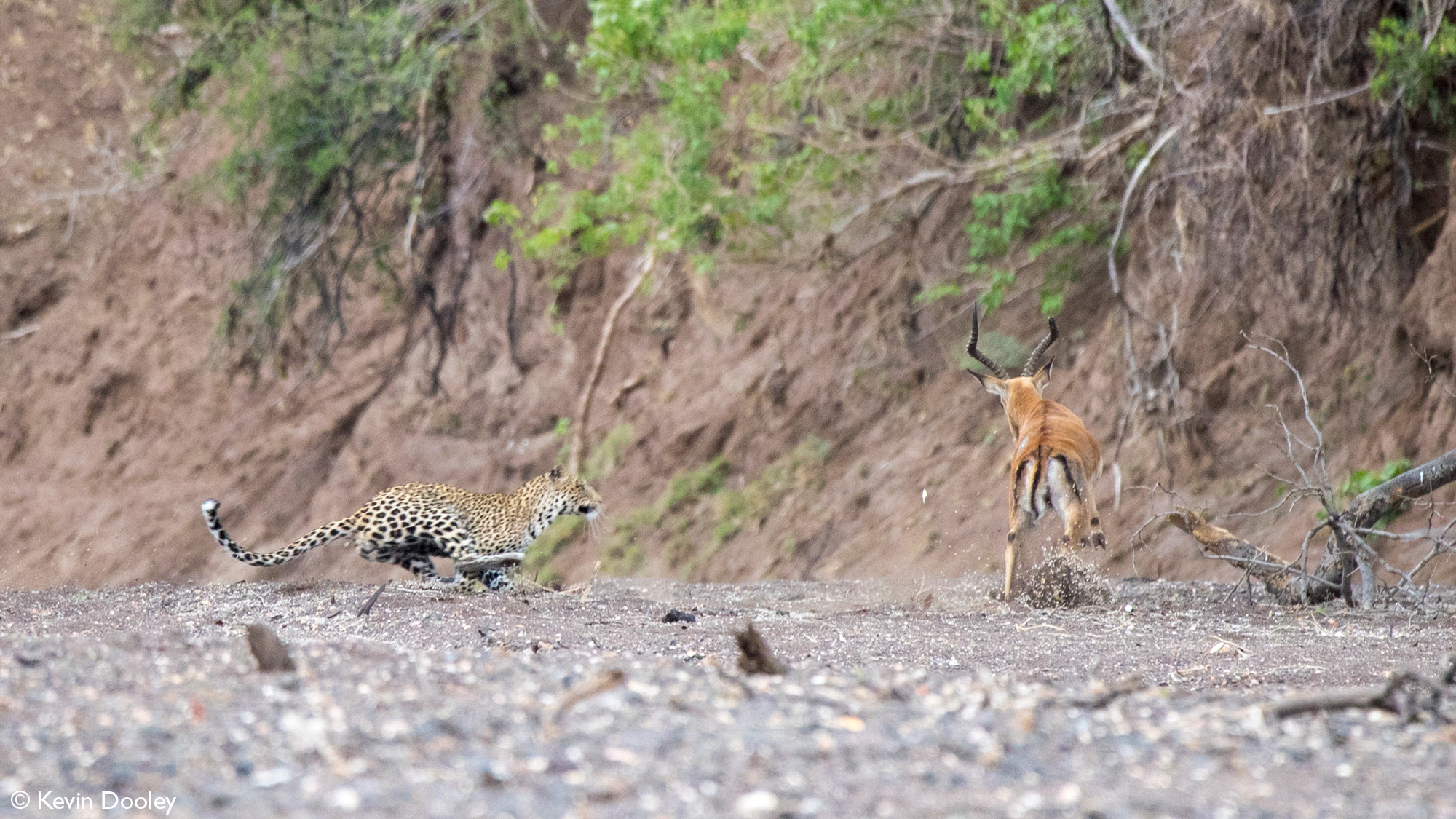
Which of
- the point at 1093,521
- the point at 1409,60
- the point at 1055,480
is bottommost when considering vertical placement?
the point at 1093,521

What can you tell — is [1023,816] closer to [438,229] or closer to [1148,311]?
[1148,311]

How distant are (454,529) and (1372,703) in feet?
24.3

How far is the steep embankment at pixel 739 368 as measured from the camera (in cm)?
1196

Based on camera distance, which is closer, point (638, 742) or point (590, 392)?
point (638, 742)

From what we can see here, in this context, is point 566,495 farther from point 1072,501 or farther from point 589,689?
point 589,689

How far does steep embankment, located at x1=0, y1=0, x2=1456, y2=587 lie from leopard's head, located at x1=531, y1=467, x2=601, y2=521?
12.5 feet

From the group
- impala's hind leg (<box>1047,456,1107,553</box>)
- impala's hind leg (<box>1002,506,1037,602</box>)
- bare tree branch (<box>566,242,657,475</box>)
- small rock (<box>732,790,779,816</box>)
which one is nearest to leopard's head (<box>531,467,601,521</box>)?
impala's hind leg (<box>1002,506,1037,602</box>)

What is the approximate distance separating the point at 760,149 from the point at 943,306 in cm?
301

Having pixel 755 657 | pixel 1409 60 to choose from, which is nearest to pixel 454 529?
pixel 755 657

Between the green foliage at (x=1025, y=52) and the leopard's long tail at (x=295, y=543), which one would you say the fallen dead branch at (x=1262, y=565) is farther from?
the leopard's long tail at (x=295, y=543)

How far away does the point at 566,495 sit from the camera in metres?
10.9

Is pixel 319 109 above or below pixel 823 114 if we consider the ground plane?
above

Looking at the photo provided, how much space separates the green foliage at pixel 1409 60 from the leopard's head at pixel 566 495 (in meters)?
6.97

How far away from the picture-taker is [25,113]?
22016mm
